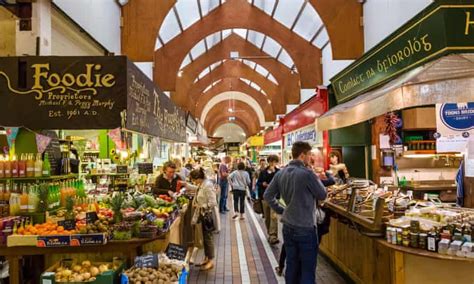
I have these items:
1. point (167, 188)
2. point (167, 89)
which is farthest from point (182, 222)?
point (167, 89)

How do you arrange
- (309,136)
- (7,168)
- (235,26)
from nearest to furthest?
(7,168), (235,26), (309,136)

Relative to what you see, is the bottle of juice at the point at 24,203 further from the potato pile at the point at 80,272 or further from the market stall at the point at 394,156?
the market stall at the point at 394,156

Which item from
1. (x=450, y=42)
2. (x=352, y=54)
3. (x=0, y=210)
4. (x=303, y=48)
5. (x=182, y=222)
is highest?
(x=303, y=48)

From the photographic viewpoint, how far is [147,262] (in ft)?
11.8

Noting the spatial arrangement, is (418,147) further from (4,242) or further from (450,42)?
(4,242)

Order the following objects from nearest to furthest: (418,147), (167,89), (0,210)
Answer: (0,210)
(418,147)
(167,89)

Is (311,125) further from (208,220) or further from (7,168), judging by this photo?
(7,168)

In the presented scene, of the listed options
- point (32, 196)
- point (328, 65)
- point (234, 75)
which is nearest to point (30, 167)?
point (32, 196)

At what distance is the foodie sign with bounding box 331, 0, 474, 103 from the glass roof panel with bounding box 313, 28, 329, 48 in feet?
10.9

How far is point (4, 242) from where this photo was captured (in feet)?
12.9

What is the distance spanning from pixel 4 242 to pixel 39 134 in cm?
160

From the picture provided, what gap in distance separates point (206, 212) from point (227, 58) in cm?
1029

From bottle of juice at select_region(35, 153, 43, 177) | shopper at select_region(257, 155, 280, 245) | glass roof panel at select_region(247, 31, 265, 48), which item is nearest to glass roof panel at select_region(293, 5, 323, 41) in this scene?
glass roof panel at select_region(247, 31, 265, 48)

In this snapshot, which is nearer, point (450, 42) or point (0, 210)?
point (450, 42)
